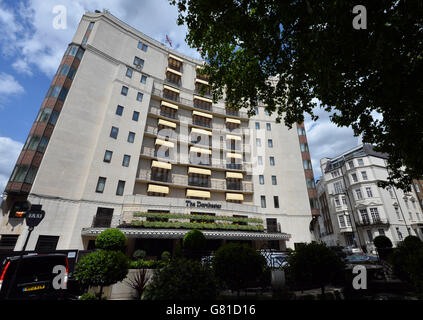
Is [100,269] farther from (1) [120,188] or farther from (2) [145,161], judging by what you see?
(2) [145,161]

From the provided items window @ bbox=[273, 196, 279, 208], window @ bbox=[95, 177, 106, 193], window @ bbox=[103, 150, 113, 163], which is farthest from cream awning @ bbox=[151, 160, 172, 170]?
window @ bbox=[273, 196, 279, 208]

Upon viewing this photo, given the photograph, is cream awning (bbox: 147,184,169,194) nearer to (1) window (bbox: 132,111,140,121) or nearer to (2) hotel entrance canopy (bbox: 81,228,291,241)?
(2) hotel entrance canopy (bbox: 81,228,291,241)

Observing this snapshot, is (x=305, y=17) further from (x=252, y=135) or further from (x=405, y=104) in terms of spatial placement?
(x=252, y=135)

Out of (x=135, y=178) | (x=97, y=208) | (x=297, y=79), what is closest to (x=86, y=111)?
(x=135, y=178)

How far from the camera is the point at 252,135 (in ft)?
109

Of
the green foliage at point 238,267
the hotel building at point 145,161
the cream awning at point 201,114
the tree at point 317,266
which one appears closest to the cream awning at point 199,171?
the hotel building at point 145,161

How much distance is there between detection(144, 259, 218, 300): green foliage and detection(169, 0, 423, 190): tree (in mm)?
7277

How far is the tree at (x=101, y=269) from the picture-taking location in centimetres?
700

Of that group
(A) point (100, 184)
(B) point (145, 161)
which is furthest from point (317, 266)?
(B) point (145, 161)

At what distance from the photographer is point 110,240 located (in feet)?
47.9

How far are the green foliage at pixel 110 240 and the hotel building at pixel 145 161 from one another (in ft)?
12.6

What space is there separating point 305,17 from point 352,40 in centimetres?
218
